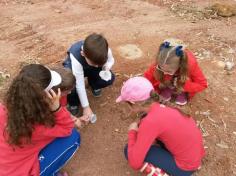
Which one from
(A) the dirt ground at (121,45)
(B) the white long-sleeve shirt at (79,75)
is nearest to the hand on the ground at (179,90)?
(A) the dirt ground at (121,45)

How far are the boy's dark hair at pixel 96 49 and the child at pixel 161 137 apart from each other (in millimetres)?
425

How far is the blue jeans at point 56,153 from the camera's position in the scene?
2.64m

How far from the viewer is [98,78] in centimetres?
341

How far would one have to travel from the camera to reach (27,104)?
225cm

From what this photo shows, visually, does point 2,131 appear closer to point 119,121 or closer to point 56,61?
point 119,121

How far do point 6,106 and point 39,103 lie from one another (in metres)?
0.21

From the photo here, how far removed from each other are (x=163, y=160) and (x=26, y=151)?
0.89 metres

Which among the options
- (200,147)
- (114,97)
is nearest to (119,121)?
(114,97)

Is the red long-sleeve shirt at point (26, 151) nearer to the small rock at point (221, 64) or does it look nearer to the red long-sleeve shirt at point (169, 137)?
the red long-sleeve shirt at point (169, 137)

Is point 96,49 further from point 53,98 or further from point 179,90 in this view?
point 179,90

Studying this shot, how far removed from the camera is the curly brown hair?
Answer: 2219 mm

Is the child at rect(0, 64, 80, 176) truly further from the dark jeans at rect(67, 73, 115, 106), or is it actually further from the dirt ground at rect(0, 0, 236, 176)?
the dark jeans at rect(67, 73, 115, 106)

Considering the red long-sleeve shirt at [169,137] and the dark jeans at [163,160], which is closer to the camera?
the red long-sleeve shirt at [169,137]

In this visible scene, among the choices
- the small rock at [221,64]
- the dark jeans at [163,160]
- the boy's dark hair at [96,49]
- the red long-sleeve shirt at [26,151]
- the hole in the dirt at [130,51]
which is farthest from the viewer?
the hole in the dirt at [130,51]
